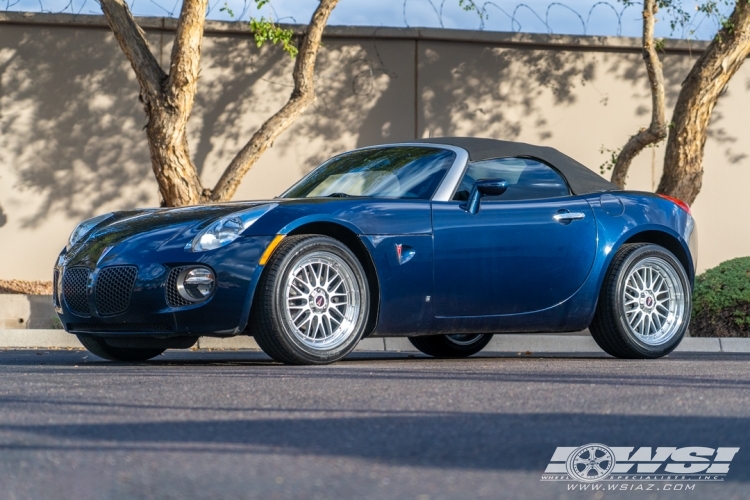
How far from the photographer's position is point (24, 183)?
1438cm

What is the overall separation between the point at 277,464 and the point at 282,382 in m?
1.97

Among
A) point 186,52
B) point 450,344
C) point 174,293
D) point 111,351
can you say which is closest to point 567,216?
point 450,344

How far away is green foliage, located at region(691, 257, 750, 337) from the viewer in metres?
10.7

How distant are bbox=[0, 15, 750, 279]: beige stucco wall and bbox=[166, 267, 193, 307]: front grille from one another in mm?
8641

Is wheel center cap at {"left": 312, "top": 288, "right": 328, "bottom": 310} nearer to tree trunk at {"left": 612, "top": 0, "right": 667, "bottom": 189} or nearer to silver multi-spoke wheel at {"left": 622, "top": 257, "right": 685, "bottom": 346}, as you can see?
silver multi-spoke wheel at {"left": 622, "top": 257, "right": 685, "bottom": 346}

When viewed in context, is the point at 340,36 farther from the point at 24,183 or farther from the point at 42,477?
the point at 42,477

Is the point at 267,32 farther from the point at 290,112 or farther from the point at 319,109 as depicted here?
the point at 319,109

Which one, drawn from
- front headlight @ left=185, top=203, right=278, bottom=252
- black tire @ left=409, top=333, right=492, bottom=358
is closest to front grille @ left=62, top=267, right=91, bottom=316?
front headlight @ left=185, top=203, right=278, bottom=252

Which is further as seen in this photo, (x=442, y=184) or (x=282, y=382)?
(x=442, y=184)

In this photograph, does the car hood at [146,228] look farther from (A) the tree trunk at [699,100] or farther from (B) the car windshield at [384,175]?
(A) the tree trunk at [699,100]

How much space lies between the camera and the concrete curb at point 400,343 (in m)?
10.3

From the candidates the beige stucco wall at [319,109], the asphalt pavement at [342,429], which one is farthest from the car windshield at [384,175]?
the beige stucco wall at [319,109]

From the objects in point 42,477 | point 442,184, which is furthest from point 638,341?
point 42,477

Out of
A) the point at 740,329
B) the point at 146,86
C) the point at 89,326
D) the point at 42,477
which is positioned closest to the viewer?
the point at 42,477
